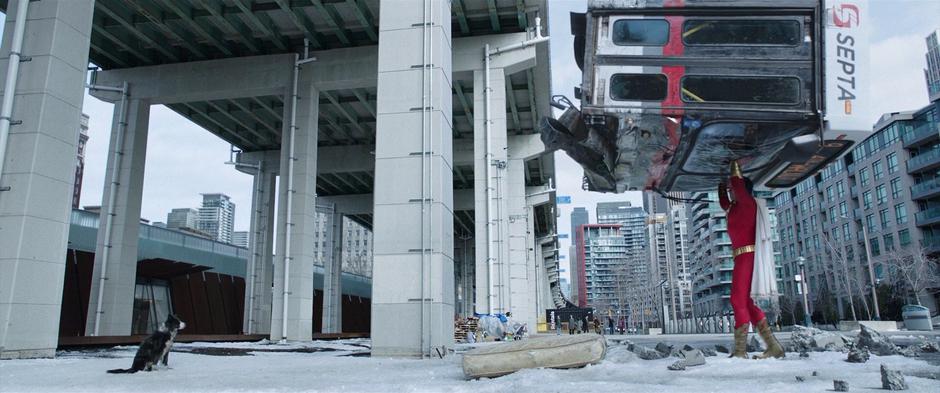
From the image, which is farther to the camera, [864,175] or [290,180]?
[864,175]

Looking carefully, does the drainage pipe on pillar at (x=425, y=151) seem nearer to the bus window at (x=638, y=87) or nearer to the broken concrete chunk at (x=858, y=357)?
the bus window at (x=638, y=87)

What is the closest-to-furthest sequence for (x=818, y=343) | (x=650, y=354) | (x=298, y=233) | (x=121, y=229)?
(x=650, y=354)
(x=818, y=343)
(x=298, y=233)
(x=121, y=229)

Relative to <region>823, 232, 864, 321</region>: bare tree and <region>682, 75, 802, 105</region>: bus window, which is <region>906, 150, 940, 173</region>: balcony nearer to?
<region>823, 232, 864, 321</region>: bare tree

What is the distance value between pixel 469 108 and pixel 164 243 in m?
20.5

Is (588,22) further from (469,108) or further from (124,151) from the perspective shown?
Answer: (469,108)

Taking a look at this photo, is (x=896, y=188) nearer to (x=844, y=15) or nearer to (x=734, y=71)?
(x=844, y=15)

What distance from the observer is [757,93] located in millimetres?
8430

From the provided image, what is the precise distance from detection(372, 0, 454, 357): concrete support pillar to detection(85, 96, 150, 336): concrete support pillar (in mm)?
17780

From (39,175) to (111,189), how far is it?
1678 cm

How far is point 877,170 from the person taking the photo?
71.3m

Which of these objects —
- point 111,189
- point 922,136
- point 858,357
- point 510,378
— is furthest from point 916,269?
point 510,378

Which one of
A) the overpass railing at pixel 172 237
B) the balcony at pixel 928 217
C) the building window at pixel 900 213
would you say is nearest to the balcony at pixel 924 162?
the building window at pixel 900 213

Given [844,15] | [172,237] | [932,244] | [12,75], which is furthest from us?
[932,244]

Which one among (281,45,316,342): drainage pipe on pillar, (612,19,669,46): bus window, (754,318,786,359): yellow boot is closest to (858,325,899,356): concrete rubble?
(754,318,786,359): yellow boot
